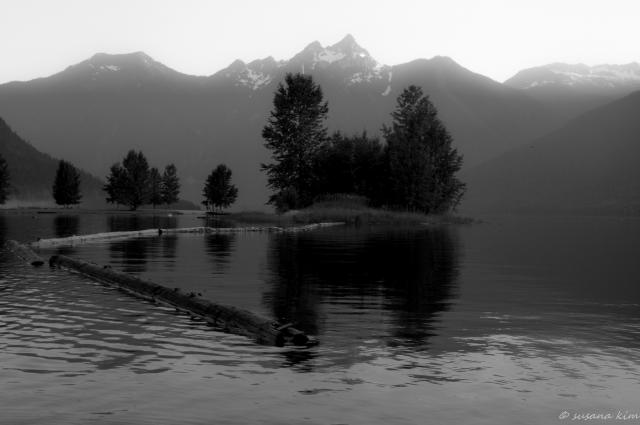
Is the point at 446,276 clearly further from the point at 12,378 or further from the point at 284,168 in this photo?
the point at 284,168

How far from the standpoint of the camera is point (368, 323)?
733 inches

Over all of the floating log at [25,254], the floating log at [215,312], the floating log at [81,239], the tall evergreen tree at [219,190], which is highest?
the tall evergreen tree at [219,190]

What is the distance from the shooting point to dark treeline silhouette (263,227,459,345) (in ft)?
63.1

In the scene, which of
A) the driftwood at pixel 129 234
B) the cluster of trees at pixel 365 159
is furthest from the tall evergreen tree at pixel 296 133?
the driftwood at pixel 129 234

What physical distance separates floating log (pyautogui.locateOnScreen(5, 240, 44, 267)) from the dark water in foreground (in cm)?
497

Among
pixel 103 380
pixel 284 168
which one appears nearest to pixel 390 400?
pixel 103 380

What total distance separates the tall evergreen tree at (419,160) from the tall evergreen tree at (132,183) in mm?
96690

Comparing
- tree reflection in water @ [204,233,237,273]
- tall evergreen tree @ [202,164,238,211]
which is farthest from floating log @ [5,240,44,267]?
tall evergreen tree @ [202,164,238,211]

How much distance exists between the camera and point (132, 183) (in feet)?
615

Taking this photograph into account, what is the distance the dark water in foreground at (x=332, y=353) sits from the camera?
1086cm

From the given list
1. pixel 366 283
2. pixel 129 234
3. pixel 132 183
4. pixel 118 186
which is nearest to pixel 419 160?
pixel 129 234

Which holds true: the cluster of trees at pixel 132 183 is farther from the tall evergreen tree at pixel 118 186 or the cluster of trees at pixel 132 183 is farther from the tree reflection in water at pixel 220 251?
the tree reflection in water at pixel 220 251

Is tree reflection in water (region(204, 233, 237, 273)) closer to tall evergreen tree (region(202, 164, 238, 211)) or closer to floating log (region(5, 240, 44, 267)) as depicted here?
floating log (region(5, 240, 44, 267))

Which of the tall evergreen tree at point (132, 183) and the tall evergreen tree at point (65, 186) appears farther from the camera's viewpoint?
the tall evergreen tree at point (132, 183)
